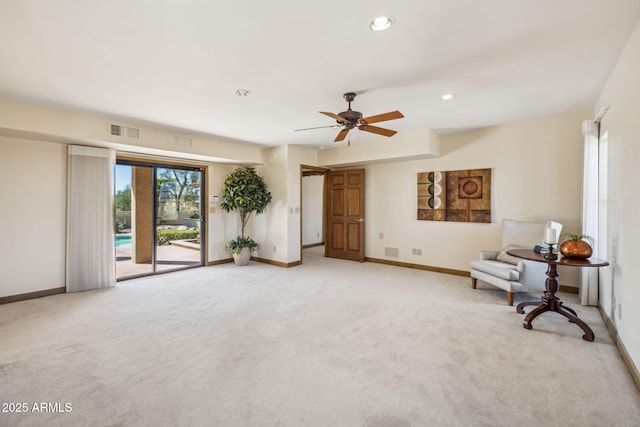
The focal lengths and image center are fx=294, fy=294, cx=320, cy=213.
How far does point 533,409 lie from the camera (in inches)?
73.7

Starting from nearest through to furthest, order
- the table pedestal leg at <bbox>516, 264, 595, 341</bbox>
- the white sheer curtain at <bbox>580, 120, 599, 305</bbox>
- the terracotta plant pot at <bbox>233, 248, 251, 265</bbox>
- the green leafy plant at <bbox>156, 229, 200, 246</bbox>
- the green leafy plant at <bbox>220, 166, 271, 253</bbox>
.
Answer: the table pedestal leg at <bbox>516, 264, 595, 341</bbox>
the white sheer curtain at <bbox>580, 120, 599, 305</bbox>
the green leafy plant at <bbox>156, 229, 200, 246</bbox>
the green leafy plant at <bbox>220, 166, 271, 253</bbox>
the terracotta plant pot at <bbox>233, 248, 251, 265</bbox>

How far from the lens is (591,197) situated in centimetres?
→ 355

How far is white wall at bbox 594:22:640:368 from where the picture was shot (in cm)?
219

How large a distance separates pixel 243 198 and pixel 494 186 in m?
4.59

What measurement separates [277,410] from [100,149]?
464cm

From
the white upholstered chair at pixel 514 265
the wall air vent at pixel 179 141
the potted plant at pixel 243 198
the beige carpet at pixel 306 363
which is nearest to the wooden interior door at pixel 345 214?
the potted plant at pixel 243 198

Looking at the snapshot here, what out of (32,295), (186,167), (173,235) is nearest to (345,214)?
(186,167)

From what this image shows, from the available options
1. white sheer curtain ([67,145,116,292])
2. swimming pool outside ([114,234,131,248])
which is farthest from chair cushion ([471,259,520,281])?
swimming pool outside ([114,234,131,248])

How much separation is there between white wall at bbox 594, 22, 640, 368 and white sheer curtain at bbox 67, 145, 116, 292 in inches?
242

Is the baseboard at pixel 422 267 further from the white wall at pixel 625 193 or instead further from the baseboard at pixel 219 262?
the baseboard at pixel 219 262

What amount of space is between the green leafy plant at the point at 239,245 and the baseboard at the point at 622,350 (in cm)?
547

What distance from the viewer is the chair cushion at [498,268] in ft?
12.2

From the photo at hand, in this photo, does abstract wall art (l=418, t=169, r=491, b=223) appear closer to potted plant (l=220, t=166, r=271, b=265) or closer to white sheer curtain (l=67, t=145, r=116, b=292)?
potted plant (l=220, t=166, r=271, b=265)

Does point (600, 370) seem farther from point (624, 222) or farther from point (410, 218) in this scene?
point (410, 218)
